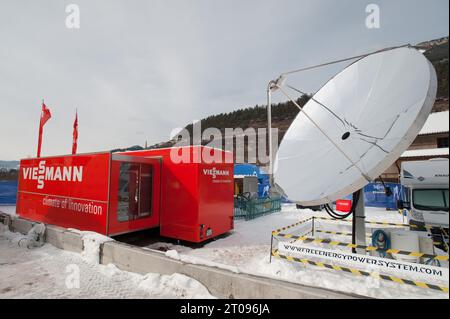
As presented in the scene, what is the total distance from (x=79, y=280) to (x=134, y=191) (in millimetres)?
3717

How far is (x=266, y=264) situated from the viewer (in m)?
6.84

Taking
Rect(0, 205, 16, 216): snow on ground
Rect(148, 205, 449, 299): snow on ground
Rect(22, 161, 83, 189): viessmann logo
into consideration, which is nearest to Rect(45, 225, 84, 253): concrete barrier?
Rect(22, 161, 83, 189): viessmann logo

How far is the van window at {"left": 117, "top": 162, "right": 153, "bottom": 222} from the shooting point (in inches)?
326

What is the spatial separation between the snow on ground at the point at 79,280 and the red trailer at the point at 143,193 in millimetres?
1570

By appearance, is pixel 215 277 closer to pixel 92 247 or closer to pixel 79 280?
pixel 79 280

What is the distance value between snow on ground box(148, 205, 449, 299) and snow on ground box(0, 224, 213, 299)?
59 cm

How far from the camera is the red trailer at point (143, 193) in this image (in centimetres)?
795

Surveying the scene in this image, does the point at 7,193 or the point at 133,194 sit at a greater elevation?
the point at 133,194

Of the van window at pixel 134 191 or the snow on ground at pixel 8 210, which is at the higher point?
the van window at pixel 134 191

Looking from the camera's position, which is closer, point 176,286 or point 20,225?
point 176,286

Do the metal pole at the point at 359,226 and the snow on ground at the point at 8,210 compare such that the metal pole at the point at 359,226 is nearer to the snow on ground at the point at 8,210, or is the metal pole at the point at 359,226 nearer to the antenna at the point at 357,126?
the antenna at the point at 357,126

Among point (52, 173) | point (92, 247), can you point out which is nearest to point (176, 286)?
point (92, 247)

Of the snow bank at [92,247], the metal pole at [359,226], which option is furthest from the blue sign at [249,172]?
the snow bank at [92,247]
